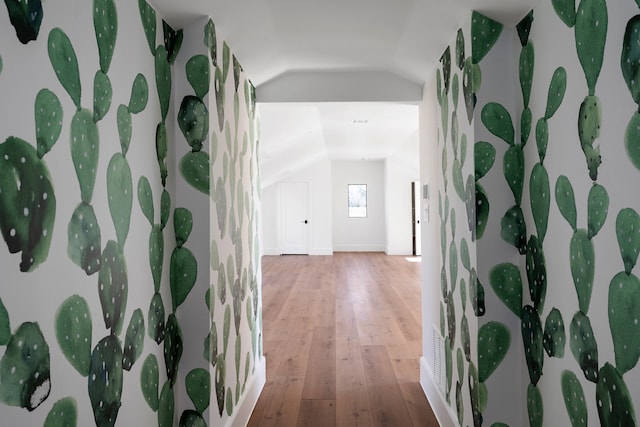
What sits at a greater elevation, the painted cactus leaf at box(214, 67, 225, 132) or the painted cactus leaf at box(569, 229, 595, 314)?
the painted cactus leaf at box(214, 67, 225, 132)

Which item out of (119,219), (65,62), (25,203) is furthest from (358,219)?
(25,203)

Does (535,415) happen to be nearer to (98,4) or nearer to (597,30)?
(597,30)

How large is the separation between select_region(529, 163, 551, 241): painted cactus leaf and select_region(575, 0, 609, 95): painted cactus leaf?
43cm

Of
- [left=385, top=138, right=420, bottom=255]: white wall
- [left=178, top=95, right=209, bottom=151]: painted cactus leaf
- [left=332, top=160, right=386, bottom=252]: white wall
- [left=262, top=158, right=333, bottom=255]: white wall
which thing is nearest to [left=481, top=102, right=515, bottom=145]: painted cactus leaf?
[left=178, top=95, right=209, bottom=151]: painted cactus leaf

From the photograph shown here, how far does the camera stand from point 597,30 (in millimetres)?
1414

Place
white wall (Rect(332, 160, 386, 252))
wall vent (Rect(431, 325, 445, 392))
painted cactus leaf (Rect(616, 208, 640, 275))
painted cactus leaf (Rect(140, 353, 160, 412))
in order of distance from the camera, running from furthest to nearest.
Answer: white wall (Rect(332, 160, 386, 252))
wall vent (Rect(431, 325, 445, 392))
painted cactus leaf (Rect(140, 353, 160, 412))
painted cactus leaf (Rect(616, 208, 640, 275))

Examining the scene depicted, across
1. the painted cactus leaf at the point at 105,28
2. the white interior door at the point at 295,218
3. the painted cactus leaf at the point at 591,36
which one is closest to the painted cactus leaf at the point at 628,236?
the painted cactus leaf at the point at 591,36

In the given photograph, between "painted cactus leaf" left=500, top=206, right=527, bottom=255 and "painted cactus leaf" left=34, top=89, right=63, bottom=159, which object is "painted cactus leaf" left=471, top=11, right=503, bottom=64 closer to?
"painted cactus leaf" left=500, top=206, right=527, bottom=255

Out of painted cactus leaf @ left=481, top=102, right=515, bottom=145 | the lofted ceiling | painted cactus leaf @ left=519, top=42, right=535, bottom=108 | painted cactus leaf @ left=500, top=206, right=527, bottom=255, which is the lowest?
painted cactus leaf @ left=500, top=206, right=527, bottom=255

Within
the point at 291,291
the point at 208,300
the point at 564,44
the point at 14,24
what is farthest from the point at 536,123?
the point at 291,291

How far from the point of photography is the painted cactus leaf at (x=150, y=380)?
1775 millimetres

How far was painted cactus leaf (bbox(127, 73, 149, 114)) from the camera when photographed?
1721 millimetres

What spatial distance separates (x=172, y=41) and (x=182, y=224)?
833 millimetres

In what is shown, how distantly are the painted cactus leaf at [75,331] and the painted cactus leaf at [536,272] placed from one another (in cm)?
161
